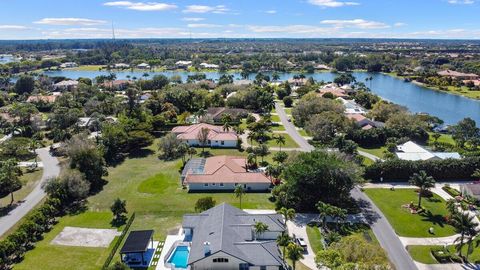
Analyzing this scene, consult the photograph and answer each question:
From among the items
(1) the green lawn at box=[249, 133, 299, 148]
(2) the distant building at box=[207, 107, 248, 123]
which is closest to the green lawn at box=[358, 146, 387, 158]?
(1) the green lawn at box=[249, 133, 299, 148]

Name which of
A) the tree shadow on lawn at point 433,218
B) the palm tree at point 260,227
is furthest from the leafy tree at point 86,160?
the tree shadow on lawn at point 433,218

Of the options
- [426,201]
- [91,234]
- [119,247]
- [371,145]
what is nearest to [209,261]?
[119,247]

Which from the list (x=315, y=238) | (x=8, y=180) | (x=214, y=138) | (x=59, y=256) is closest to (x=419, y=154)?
(x=315, y=238)

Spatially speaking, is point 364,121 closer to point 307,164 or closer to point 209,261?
point 307,164

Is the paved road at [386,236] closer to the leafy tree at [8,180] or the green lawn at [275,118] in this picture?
the green lawn at [275,118]

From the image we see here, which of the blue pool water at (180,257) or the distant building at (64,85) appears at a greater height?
the distant building at (64,85)
